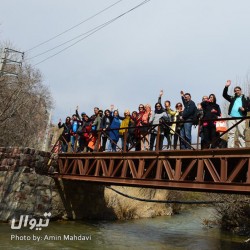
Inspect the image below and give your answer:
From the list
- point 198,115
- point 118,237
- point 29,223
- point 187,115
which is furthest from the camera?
point 29,223

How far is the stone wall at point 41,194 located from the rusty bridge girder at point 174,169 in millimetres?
1757

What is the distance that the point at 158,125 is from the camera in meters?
11.1

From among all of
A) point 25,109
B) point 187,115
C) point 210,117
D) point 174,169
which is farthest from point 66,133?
point 25,109

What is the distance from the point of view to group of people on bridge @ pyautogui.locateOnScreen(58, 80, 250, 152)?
33.0 feet

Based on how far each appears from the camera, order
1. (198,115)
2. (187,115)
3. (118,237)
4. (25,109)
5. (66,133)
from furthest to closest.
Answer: (25,109)
(66,133)
(118,237)
(187,115)
(198,115)

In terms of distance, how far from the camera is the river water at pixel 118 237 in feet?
39.7

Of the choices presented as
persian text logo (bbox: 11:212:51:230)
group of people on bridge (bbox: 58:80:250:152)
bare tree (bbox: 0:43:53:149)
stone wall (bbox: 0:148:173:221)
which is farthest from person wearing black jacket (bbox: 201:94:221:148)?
bare tree (bbox: 0:43:53:149)

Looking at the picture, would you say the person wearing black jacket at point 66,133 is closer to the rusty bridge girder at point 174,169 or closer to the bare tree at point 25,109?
the rusty bridge girder at point 174,169

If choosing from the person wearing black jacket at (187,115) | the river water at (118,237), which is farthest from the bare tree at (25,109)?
the person wearing black jacket at (187,115)

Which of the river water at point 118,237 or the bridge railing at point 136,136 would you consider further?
the river water at point 118,237

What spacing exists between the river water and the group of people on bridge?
3422 millimetres

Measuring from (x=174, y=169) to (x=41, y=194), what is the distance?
700cm

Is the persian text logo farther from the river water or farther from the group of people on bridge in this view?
the group of people on bridge

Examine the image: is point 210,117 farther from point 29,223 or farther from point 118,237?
point 29,223
